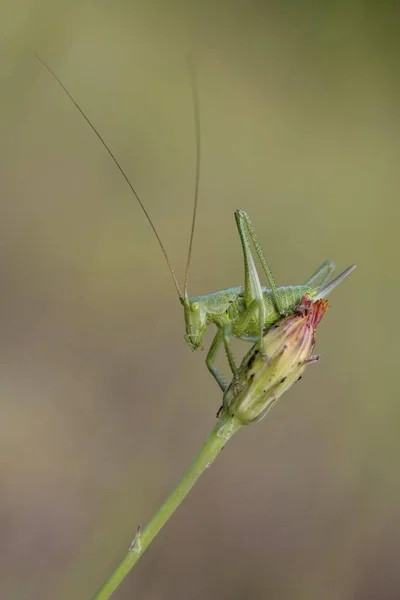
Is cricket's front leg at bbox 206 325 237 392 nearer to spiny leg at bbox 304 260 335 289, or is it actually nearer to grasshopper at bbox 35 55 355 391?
grasshopper at bbox 35 55 355 391

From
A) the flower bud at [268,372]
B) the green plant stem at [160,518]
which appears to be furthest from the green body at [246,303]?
the green plant stem at [160,518]

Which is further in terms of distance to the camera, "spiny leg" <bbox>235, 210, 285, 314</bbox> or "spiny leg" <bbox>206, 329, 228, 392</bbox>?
"spiny leg" <bbox>206, 329, 228, 392</bbox>

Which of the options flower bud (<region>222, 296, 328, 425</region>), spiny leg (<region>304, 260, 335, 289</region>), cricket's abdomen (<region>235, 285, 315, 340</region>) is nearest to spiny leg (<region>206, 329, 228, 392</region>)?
cricket's abdomen (<region>235, 285, 315, 340</region>)

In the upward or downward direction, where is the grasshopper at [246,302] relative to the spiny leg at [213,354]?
upward

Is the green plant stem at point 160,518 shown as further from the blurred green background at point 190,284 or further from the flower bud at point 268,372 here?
the blurred green background at point 190,284

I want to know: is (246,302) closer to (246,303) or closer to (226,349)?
(246,303)

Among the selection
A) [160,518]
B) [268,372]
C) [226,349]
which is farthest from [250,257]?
[160,518]

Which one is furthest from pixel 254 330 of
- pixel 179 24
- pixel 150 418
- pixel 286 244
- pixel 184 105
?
pixel 179 24

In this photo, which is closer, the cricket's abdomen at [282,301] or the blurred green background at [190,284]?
the cricket's abdomen at [282,301]
